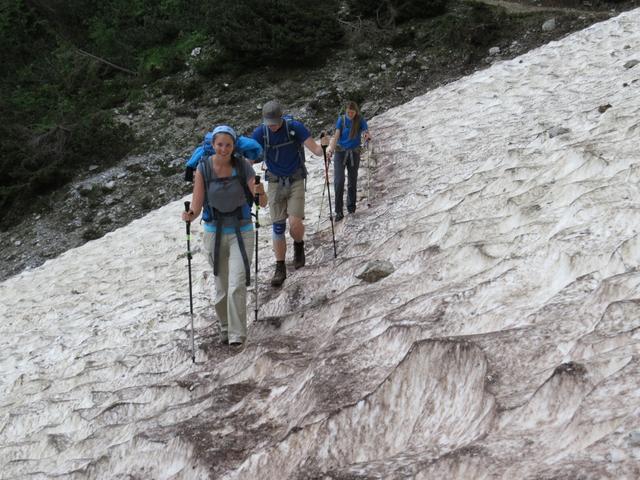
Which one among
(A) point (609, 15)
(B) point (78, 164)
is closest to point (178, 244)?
(B) point (78, 164)

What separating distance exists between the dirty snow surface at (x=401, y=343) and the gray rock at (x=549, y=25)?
921cm

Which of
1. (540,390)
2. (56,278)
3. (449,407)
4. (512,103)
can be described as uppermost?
(540,390)

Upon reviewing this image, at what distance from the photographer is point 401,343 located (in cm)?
538

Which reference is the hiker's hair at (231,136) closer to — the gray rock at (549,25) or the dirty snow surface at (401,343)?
the dirty snow surface at (401,343)

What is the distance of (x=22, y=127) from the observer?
2430cm

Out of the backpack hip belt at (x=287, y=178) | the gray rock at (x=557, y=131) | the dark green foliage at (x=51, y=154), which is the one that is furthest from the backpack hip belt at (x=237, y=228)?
the dark green foliage at (x=51, y=154)

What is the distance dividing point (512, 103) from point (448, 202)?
21.4 feet

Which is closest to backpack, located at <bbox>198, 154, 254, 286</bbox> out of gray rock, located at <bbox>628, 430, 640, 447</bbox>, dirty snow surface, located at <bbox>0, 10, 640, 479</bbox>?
dirty snow surface, located at <bbox>0, 10, 640, 479</bbox>


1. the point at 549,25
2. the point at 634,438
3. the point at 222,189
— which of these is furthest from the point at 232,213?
the point at 549,25

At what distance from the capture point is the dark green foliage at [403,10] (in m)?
25.5

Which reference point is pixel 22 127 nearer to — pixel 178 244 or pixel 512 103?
pixel 178 244

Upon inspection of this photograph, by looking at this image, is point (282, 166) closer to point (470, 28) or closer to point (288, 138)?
point (288, 138)

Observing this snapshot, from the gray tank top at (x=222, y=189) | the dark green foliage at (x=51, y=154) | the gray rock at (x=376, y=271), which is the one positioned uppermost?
the gray tank top at (x=222, y=189)

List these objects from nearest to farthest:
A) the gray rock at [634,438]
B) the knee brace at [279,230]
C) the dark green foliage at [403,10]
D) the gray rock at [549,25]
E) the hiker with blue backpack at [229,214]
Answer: the gray rock at [634,438]
the hiker with blue backpack at [229,214]
the knee brace at [279,230]
the gray rock at [549,25]
the dark green foliage at [403,10]
